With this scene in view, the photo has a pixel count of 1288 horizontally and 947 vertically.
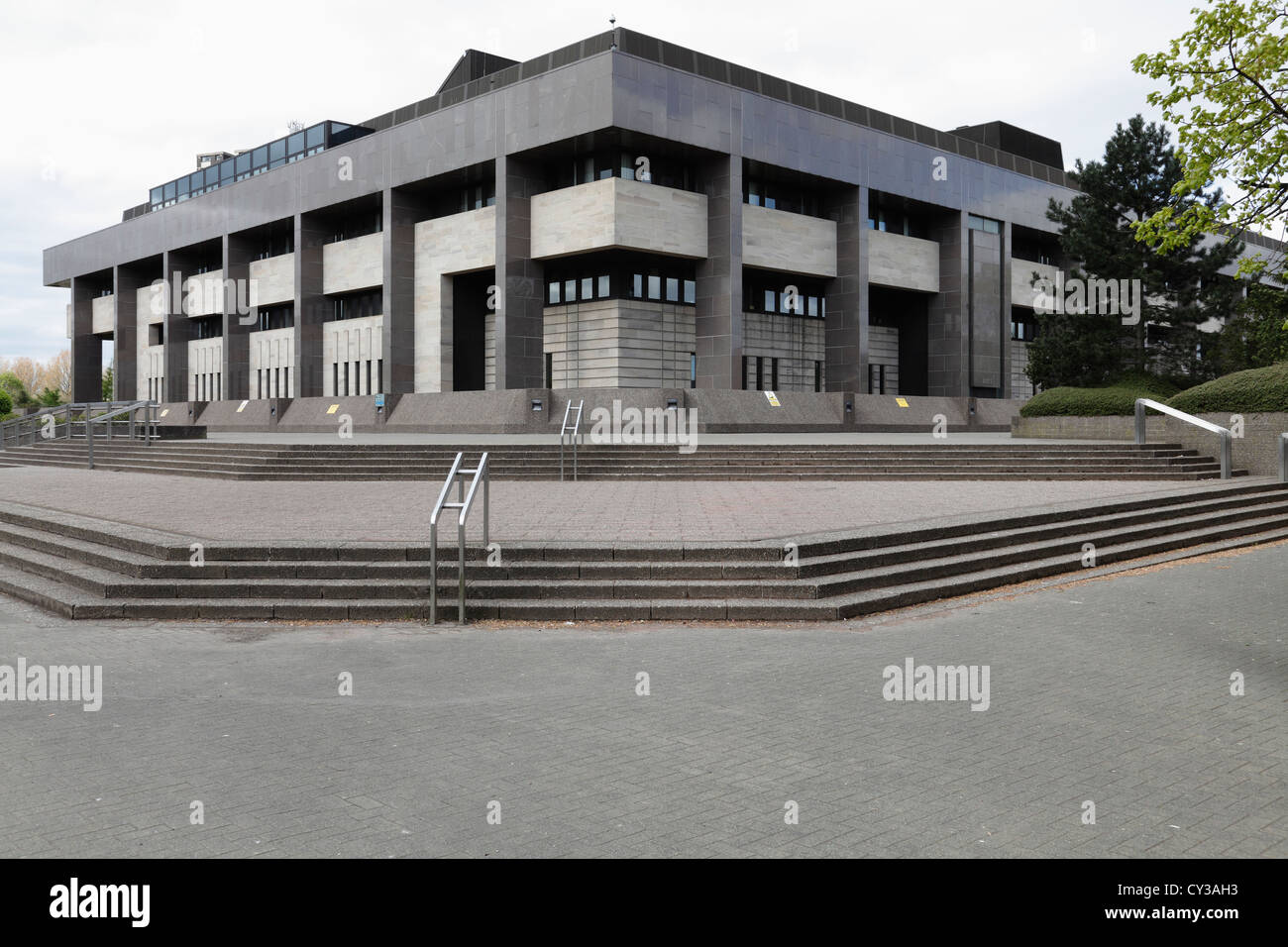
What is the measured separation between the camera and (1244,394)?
66.9ft

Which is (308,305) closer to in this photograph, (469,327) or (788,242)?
(469,327)

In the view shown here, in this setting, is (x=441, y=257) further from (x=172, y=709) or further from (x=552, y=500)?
(x=172, y=709)

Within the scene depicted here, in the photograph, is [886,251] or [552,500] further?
[886,251]

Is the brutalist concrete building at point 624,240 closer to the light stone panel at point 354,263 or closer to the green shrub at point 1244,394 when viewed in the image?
the light stone panel at point 354,263

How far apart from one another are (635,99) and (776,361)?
39.9 feet

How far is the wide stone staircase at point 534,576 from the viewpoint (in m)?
8.55

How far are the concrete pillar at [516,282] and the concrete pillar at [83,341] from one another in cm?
3884

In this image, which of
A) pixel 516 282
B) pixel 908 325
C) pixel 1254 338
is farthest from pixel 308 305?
pixel 1254 338

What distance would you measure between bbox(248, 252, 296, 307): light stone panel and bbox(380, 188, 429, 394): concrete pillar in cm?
842

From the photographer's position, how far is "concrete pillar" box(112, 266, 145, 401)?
56.7 meters

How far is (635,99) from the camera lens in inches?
1237

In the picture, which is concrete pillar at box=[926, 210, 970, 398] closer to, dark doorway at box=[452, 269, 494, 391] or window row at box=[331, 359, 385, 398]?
dark doorway at box=[452, 269, 494, 391]

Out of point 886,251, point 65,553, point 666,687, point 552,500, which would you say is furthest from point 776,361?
point 666,687

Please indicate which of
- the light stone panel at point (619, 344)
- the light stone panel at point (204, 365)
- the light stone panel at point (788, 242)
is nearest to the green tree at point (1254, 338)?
the light stone panel at point (788, 242)
